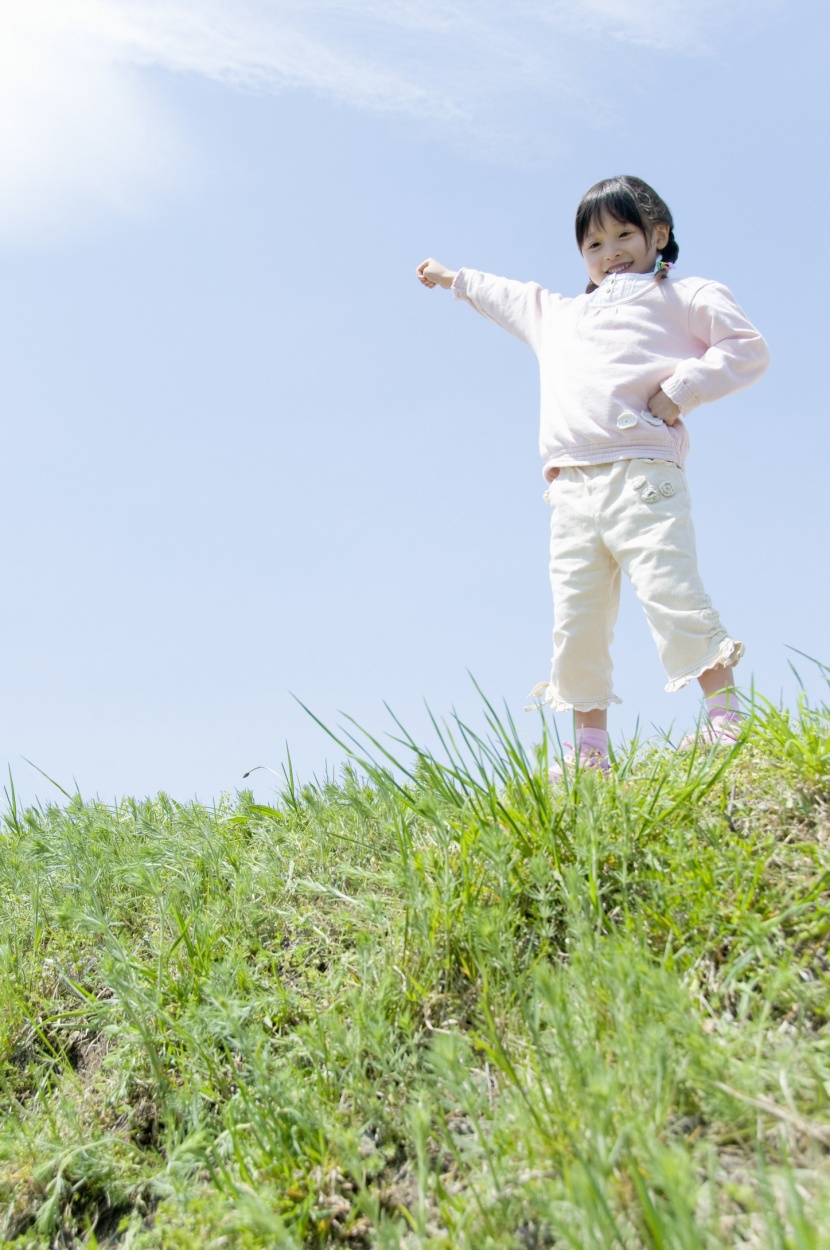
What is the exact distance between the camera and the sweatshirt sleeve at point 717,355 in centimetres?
422

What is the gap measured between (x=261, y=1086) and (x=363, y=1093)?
20 centimetres

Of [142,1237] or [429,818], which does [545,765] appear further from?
[142,1237]

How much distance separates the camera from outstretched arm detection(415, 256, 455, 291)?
5336 mm

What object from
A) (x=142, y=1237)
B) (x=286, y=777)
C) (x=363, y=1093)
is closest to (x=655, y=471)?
(x=286, y=777)

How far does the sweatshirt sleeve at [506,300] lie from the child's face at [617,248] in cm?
38

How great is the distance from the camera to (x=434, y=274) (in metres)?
5.36

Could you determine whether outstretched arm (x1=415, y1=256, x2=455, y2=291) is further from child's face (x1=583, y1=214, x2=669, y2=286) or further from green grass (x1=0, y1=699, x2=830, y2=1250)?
green grass (x1=0, y1=699, x2=830, y2=1250)

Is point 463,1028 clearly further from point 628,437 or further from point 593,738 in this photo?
point 628,437

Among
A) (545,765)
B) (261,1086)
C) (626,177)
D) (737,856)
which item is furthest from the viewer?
(626,177)

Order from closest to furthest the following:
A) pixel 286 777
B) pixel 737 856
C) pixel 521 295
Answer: pixel 737 856
pixel 286 777
pixel 521 295

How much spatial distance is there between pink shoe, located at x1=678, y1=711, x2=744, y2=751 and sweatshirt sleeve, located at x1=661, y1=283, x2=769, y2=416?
1.36 meters

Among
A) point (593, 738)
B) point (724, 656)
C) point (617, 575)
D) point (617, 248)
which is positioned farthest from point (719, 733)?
point (617, 248)

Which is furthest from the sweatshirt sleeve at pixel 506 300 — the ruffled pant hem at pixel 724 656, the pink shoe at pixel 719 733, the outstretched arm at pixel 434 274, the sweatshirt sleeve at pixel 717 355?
the pink shoe at pixel 719 733

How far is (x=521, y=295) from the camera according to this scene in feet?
16.7
